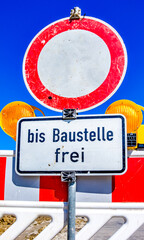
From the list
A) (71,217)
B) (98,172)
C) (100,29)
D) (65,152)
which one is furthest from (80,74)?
(71,217)

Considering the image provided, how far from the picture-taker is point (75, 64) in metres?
1.71

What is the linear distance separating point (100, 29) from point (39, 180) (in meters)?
0.95

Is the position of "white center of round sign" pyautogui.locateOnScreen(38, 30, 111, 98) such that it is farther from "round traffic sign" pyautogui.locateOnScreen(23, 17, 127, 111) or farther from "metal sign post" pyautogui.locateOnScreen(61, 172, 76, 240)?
"metal sign post" pyautogui.locateOnScreen(61, 172, 76, 240)

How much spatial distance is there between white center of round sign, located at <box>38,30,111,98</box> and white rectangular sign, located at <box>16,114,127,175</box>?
19cm

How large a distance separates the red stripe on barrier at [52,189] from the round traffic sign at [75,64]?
1.35ft

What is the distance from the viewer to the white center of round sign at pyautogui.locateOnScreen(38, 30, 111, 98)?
1684 millimetres

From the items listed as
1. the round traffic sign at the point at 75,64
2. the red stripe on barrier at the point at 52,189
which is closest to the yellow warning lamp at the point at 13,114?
the round traffic sign at the point at 75,64

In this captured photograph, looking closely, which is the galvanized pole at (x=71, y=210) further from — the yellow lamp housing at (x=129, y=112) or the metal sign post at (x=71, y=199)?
the yellow lamp housing at (x=129, y=112)

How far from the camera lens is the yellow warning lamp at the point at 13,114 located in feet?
5.84

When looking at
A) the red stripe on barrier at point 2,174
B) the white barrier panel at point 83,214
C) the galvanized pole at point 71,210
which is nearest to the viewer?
the galvanized pole at point 71,210

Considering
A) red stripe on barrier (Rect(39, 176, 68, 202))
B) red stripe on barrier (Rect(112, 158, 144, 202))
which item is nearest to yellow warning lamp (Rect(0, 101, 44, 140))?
red stripe on barrier (Rect(39, 176, 68, 202))

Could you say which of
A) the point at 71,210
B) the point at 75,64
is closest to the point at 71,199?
the point at 71,210

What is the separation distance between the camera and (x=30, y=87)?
1.80 meters

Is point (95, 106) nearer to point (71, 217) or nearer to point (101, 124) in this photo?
point (101, 124)
